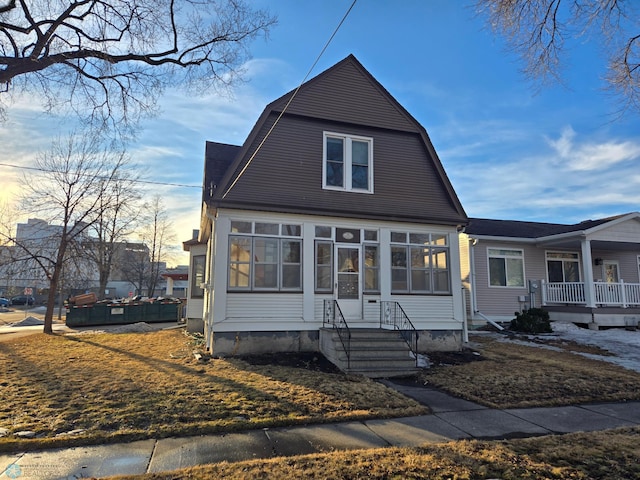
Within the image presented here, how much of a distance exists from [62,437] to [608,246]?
21.2 metres

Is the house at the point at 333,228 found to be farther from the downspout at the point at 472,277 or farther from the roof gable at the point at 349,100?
the downspout at the point at 472,277

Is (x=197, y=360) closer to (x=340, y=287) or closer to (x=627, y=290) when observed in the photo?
(x=340, y=287)

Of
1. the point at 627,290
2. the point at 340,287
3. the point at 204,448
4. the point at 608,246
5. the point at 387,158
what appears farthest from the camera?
the point at 608,246

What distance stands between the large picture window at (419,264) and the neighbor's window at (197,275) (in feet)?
25.3

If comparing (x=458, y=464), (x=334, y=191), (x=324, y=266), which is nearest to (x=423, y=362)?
(x=324, y=266)

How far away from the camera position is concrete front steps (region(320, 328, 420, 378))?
8586 mm

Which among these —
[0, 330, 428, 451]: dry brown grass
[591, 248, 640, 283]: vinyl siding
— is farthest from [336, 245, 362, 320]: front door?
[591, 248, 640, 283]: vinyl siding

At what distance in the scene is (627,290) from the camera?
662 inches

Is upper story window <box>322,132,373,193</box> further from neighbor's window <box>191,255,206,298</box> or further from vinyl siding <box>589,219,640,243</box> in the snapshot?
vinyl siding <box>589,219,640,243</box>

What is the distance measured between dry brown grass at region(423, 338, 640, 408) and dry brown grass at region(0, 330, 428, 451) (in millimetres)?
1557

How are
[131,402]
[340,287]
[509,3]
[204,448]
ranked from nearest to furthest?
[204,448], [131,402], [509,3], [340,287]

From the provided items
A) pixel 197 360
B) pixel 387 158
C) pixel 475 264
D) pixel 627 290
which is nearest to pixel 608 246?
pixel 627 290

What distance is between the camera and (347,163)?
1150 cm

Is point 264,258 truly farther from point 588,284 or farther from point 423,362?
point 588,284
